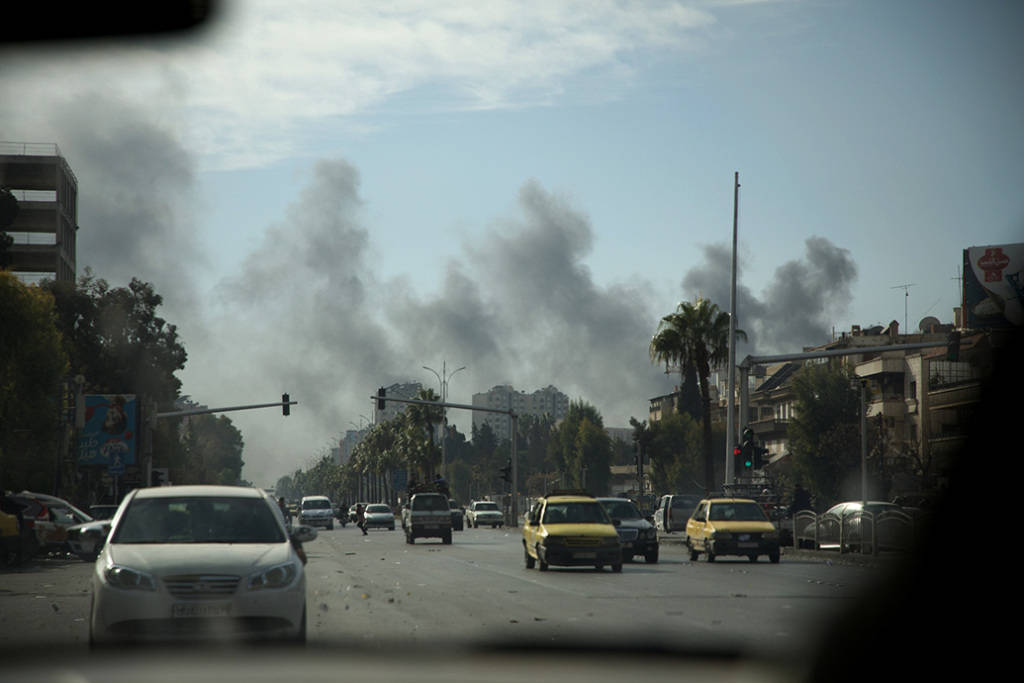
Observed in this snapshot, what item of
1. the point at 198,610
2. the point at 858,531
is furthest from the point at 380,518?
the point at 198,610

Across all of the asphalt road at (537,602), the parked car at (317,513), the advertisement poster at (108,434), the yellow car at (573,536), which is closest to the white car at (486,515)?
the parked car at (317,513)

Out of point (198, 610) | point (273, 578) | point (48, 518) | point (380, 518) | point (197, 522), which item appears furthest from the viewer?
point (380, 518)

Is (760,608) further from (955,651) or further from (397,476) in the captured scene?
(397,476)

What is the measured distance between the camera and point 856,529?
111 feet

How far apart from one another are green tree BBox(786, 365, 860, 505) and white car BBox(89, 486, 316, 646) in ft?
214

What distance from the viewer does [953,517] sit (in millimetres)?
25344

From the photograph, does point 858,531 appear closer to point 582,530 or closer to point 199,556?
point 582,530

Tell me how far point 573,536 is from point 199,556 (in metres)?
17.1

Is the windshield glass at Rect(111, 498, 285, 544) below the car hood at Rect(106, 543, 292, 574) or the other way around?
the other way around

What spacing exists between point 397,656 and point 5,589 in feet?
48.4

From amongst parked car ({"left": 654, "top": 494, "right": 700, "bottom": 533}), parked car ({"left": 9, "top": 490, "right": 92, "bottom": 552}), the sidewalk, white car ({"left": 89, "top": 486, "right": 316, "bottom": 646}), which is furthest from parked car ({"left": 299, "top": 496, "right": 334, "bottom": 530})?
white car ({"left": 89, "top": 486, "right": 316, "bottom": 646})

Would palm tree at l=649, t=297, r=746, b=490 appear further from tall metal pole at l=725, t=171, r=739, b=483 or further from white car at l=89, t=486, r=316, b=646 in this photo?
white car at l=89, t=486, r=316, b=646

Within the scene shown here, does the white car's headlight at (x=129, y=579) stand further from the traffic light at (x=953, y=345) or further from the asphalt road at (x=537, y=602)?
the traffic light at (x=953, y=345)

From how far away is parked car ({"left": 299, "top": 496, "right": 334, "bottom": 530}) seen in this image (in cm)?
7744
